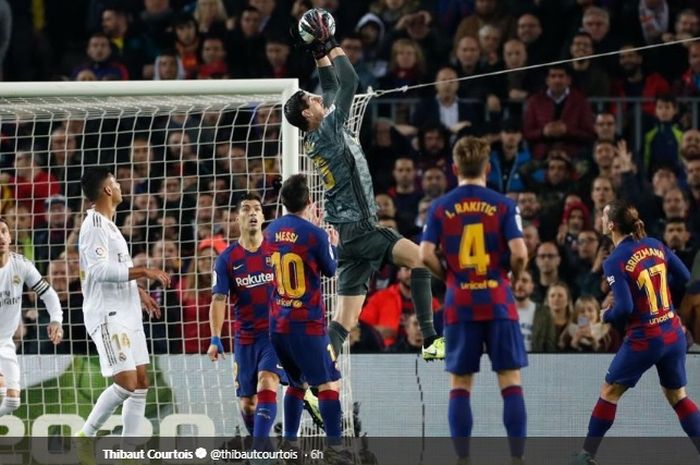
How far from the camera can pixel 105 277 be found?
10.8 metres

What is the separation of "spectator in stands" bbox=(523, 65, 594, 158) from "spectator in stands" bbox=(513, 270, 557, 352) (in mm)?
1927

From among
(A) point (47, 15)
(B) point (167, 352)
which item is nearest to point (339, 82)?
(B) point (167, 352)

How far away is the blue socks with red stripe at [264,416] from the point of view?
35.0 ft

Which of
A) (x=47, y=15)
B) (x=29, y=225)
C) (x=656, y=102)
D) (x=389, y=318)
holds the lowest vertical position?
(x=389, y=318)

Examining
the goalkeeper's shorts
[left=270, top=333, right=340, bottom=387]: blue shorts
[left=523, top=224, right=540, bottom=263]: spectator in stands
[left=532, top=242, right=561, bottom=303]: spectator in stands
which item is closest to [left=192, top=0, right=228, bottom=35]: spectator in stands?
[left=523, top=224, right=540, bottom=263]: spectator in stands

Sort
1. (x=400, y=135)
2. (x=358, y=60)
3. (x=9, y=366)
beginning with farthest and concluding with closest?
(x=358, y=60) < (x=400, y=135) < (x=9, y=366)

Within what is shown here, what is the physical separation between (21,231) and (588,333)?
16.1 ft

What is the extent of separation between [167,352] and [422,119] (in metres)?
3.94

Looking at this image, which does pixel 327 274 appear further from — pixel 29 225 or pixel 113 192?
pixel 29 225

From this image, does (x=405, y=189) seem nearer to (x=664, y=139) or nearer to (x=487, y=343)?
(x=664, y=139)

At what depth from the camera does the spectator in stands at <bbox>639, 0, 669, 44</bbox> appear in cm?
1619

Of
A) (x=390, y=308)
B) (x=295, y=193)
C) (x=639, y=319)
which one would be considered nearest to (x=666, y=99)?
(x=390, y=308)

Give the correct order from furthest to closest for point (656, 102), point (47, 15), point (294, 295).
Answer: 1. point (47, 15)
2. point (656, 102)
3. point (294, 295)

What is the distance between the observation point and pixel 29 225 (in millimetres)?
13820
